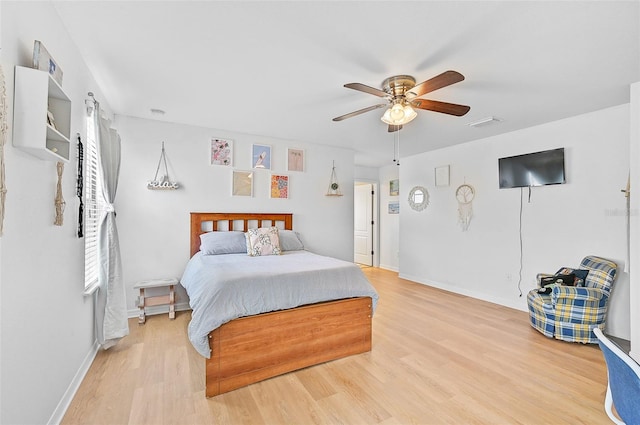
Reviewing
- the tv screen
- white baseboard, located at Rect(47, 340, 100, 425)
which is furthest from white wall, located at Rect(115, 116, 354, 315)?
the tv screen

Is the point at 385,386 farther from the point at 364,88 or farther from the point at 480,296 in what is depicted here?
the point at 480,296

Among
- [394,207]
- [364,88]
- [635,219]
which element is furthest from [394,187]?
[635,219]

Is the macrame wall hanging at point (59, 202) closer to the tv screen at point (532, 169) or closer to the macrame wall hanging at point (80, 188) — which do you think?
the macrame wall hanging at point (80, 188)

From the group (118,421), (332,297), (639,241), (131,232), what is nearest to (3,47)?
(118,421)

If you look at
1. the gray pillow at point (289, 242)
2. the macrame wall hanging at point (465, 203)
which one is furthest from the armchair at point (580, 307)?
the gray pillow at point (289, 242)

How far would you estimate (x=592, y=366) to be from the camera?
2496 millimetres

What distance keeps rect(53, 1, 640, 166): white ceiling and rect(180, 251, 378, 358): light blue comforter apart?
1720 millimetres

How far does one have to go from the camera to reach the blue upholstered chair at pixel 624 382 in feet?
3.01

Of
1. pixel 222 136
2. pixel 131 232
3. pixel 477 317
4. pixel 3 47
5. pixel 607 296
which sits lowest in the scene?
pixel 477 317

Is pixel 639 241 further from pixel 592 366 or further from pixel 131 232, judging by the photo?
pixel 131 232

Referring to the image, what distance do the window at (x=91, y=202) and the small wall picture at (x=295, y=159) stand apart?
2541mm

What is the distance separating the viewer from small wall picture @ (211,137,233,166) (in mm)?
4148

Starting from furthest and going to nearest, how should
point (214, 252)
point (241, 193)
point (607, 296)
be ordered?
point (241, 193) → point (214, 252) → point (607, 296)

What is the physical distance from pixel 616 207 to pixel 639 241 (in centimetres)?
196
